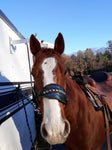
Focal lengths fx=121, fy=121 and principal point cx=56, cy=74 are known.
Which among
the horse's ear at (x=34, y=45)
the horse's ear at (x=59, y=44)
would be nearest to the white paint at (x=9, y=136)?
the horse's ear at (x=34, y=45)

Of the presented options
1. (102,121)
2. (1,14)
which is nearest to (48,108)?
(102,121)

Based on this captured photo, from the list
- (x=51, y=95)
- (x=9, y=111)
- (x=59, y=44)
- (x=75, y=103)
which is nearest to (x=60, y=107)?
(x=51, y=95)

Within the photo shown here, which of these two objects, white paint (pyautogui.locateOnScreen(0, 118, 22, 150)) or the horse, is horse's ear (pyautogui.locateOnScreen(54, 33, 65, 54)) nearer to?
the horse

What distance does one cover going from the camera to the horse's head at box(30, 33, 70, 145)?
113 centimetres

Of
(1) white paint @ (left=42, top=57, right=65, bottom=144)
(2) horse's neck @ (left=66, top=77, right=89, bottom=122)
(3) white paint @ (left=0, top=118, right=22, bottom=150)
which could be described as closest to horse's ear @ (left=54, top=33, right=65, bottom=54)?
(2) horse's neck @ (left=66, top=77, right=89, bottom=122)

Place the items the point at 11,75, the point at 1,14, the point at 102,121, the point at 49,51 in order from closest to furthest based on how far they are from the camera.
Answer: the point at 49,51 < the point at 102,121 < the point at 1,14 < the point at 11,75

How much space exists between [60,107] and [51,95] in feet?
0.50

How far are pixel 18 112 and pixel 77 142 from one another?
52.0 inches

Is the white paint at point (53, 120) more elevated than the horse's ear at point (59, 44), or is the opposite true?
the horse's ear at point (59, 44)

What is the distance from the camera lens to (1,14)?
2205 mm

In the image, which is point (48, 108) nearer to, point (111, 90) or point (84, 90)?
point (84, 90)

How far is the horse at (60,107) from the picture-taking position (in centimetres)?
115

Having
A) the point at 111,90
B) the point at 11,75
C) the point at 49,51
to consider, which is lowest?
the point at 111,90

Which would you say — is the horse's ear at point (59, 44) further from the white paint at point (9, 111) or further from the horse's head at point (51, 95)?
the white paint at point (9, 111)
